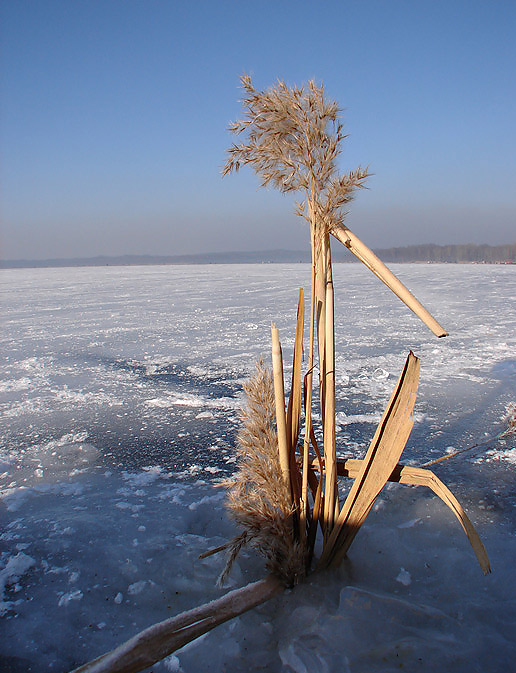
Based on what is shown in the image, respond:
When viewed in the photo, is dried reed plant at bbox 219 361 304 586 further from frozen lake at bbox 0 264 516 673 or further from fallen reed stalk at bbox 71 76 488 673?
Result: frozen lake at bbox 0 264 516 673

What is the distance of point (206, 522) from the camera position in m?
2.02

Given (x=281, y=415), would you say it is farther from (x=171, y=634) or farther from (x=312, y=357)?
(x=171, y=634)

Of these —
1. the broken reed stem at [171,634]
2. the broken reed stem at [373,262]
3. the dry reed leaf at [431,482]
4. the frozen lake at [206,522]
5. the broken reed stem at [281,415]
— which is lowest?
the frozen lake at [206,522]

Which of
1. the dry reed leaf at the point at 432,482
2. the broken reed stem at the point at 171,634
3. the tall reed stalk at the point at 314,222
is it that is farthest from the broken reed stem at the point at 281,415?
the broken reed stem at the point at 171,634

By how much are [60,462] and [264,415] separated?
1752 mm

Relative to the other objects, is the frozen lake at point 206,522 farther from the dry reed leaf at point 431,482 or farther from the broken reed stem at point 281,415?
the broken reed stem at point 281,415

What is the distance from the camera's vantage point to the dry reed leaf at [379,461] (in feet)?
4.63

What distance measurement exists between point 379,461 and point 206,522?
3.04 feet

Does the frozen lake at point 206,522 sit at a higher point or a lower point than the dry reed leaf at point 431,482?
lower

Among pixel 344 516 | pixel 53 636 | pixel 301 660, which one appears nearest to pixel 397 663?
pixel 301 660

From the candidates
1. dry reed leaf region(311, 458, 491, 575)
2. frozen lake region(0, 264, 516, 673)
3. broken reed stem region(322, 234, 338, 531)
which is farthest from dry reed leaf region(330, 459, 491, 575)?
frozen lake region(0, 264, 516, 673)

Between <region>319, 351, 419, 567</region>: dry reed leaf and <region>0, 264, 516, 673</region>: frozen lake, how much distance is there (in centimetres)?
14

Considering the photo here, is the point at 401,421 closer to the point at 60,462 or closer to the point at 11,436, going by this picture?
the point at 60,462

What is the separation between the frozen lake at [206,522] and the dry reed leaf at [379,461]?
Result: 140mm
